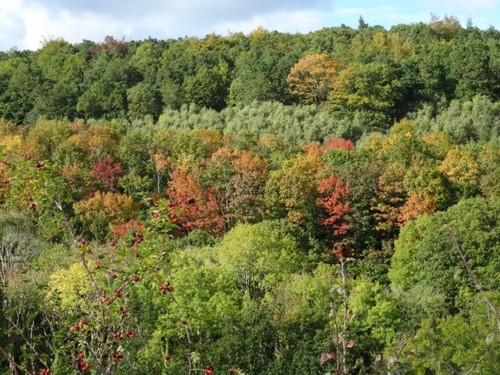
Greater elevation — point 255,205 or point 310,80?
point 310,80

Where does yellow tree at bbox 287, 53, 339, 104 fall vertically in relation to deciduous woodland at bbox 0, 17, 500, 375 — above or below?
above

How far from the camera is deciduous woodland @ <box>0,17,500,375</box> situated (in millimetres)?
8383

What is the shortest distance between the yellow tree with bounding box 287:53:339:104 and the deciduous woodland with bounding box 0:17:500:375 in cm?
25

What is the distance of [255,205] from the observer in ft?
146

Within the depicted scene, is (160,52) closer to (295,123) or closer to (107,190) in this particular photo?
(295,123)

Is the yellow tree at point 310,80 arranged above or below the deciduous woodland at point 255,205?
above

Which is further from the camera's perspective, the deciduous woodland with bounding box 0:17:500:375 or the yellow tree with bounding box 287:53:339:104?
the yellow tree with bounding box 287:53:339:104

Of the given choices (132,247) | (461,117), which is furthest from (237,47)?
(132,247)

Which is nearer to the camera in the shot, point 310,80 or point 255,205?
point 255,205

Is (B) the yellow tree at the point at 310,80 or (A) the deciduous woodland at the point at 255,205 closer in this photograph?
(A) the deciduous woodland at the point at 255,205

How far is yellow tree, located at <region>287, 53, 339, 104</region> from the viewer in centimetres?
7844

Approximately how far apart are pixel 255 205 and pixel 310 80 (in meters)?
36.5

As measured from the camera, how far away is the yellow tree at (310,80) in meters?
78.4

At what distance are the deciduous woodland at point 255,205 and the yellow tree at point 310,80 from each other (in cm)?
25
